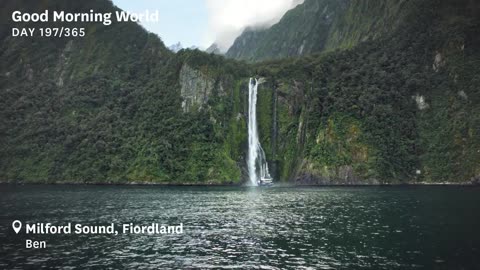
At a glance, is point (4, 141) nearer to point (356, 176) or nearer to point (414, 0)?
point (356, 176)

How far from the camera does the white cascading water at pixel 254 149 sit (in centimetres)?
16212

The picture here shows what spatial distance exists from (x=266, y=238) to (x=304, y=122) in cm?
12605

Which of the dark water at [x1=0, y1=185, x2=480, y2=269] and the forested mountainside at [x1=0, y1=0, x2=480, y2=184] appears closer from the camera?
the dark water at [x1=0, y1=185, x2=480, y2=269]

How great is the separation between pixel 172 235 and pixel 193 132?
12245 centimetres

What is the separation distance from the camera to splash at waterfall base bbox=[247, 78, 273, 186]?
521 feet

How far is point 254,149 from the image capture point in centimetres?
16900

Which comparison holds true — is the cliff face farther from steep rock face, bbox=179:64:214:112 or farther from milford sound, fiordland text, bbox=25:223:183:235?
milford sound, fiordland text, bbox=25:223:183:235

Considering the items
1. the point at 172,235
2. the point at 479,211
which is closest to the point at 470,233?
the point at 479,211

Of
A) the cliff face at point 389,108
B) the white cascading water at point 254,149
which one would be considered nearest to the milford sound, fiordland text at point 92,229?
the cliff face at point 389,108

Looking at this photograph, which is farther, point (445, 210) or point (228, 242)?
point (445, 210)

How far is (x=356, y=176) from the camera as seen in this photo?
140 m

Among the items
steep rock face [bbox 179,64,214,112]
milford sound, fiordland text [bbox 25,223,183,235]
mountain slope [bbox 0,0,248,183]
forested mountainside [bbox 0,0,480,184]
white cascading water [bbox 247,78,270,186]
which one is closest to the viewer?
milford sound, fiordland text [bbox 25,223,183,235]

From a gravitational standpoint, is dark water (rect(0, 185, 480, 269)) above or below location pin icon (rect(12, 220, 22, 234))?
below

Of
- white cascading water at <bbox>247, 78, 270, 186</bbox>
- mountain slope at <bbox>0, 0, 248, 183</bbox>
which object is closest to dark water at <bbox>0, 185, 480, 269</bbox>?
mountain slope at <bbox>0, 0, 248, 183</bbox>
